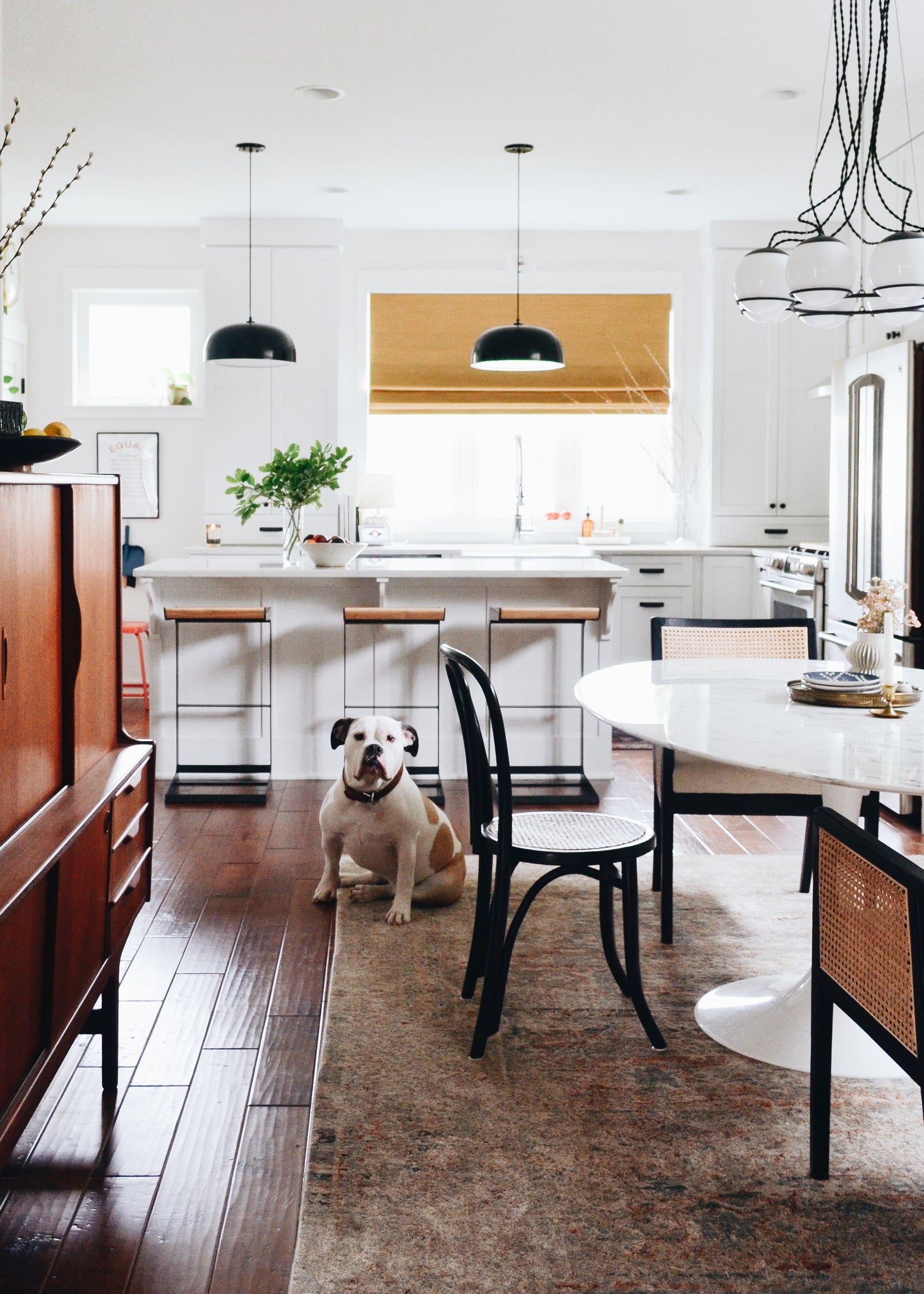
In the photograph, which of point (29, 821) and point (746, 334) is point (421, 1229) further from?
point (746, 334)

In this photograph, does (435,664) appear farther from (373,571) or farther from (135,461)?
Result: (135,461)

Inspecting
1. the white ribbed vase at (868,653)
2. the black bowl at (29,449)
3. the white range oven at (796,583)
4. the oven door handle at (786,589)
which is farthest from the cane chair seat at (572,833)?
the oven door handle at (786,589)

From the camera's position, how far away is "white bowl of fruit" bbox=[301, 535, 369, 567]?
16.0 ft

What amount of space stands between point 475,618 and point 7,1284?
3.63 metres

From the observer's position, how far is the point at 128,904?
223 cm

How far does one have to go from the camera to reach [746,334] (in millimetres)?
6973

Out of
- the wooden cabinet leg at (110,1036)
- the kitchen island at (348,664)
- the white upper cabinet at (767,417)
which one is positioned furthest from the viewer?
the white upper cabinet at (767,417)

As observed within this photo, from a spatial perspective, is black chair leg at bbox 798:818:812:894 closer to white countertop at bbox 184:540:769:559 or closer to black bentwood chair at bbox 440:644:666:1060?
black bentwood chair at bbox 440:644:666:1060

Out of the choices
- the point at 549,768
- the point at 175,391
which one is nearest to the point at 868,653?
the point at 549,768

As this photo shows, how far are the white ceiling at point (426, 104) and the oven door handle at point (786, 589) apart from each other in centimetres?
205

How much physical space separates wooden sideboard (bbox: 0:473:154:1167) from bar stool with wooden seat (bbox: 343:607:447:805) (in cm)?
239

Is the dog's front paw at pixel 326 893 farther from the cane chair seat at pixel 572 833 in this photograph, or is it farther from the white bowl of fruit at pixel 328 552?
the white bowl of fruit at pixel 328 552

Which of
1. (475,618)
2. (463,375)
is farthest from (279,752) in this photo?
(463,375)

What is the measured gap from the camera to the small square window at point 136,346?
7.24 meters
